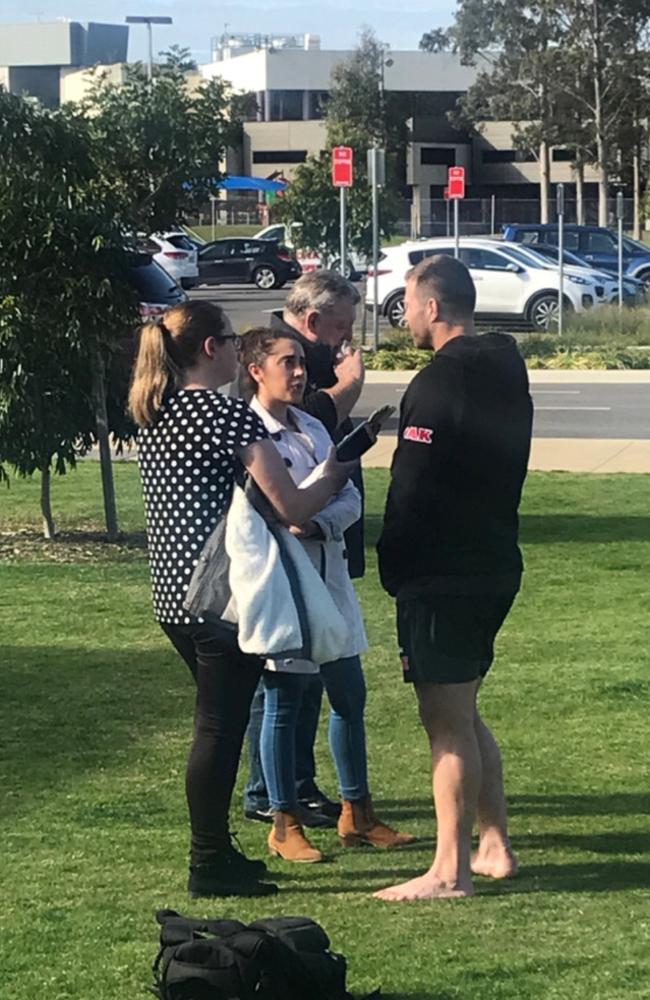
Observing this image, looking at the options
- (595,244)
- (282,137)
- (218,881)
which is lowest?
(218,881)

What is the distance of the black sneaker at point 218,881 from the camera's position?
207 inches

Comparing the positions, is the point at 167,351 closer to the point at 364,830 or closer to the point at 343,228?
the point at 364,830

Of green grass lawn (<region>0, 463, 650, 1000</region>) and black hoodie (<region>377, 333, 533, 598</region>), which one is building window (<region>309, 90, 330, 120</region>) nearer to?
green grass lawn (<region>0, 463, 650, 1000</region>)

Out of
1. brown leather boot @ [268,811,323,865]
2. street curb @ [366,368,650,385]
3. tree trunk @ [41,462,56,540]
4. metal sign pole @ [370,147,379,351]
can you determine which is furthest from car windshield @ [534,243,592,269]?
brown leather boot @ [268,811,323,865]

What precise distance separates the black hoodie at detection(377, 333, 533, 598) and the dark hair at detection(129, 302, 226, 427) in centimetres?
64

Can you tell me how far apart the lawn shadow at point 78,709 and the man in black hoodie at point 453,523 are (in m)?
1.44

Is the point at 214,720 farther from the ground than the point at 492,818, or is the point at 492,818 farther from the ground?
the point at 214,720

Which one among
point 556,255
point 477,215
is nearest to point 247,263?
point 556,255

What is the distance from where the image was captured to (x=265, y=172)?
8062cm

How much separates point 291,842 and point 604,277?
2706 centimetres

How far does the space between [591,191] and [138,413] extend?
7354 centimetres

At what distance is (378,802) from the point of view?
252 inches

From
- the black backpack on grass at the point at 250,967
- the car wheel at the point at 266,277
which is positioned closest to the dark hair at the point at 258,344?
the black backpack on grass at the point at 250,967

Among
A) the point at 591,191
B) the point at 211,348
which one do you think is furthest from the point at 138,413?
the point at 591,191
